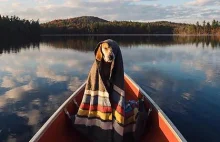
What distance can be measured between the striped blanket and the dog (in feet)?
0.21

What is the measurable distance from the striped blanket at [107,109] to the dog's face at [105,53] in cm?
7

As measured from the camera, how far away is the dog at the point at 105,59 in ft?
14.4

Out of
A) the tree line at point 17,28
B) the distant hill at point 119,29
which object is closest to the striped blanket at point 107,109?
the tree line at point 17,28

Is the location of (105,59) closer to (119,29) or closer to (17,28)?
(17,28)

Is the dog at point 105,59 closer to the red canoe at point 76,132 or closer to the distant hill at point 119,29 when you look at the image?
the red canoe at point 76,132

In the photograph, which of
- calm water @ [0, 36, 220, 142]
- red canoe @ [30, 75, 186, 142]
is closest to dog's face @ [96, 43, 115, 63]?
red canoe @ [30, 75, 186, 142]

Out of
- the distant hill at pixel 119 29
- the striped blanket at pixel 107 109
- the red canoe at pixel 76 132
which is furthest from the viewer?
the distant hill at pixel 119 29

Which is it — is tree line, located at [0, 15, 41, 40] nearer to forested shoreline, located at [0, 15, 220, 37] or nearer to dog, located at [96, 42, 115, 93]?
forested shoreline, located at [0, 15, 220, 37]

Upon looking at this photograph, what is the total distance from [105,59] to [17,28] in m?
92.7

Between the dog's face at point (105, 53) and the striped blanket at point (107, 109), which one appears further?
the striped blanket at point (107, 109)

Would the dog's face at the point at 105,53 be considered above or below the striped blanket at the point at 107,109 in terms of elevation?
above

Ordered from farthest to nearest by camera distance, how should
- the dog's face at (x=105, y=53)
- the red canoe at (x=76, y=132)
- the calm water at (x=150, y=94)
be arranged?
the calm water at (x=150, y=94)
the dog's face at (x=105, y=53)
the red canoe at (x=76, y=132)

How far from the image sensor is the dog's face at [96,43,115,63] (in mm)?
4379

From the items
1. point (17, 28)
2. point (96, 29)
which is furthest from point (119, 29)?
point (17, 28)
